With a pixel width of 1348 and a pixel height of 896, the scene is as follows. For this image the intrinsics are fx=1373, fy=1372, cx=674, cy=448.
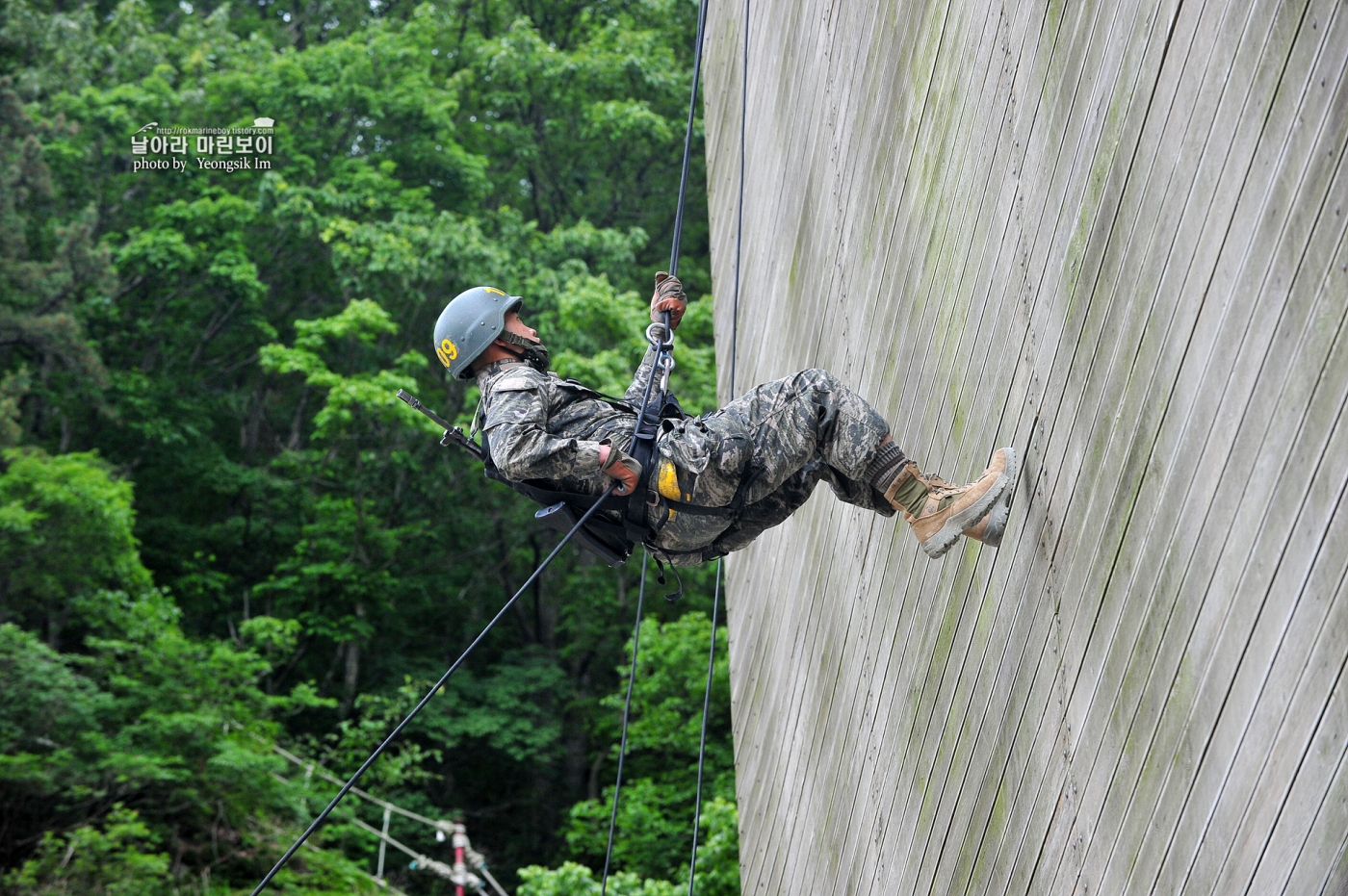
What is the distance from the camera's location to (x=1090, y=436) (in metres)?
3.06

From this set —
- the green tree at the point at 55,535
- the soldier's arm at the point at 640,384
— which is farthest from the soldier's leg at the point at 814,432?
the green tree at the point at 55,535

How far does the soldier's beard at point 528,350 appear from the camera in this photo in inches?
161

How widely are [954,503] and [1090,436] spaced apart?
513 millimetres

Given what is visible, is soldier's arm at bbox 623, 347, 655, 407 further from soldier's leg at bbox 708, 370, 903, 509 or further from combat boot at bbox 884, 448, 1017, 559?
combat boot at bbox 884, 448, 1017, 559

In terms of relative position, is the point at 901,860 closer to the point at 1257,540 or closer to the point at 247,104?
the point at 1257,540

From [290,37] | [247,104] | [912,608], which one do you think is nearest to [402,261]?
[247,104]

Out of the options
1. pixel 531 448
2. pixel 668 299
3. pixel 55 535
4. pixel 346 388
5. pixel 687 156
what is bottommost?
pixel 55 535

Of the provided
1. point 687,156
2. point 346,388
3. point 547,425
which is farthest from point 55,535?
point 547,425

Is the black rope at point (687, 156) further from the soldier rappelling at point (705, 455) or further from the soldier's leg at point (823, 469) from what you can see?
the soldier's leg at point (823, 469)

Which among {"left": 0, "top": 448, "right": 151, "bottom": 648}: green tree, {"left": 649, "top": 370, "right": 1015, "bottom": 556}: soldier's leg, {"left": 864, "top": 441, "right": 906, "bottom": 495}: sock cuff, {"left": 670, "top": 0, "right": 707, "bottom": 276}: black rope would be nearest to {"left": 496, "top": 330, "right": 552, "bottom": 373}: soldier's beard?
{"left": 670, "top": 0, "right": 707, "bottom": 276}: black rope

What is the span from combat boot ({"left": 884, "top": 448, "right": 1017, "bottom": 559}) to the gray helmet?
1.28 metres

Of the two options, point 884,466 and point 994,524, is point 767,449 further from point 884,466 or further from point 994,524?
point 994,524

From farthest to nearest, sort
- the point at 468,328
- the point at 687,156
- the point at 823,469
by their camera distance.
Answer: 1. the point at 687,156
2. the point at 468,328
3. the point at 823,469

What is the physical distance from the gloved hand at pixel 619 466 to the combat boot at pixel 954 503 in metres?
0.69
